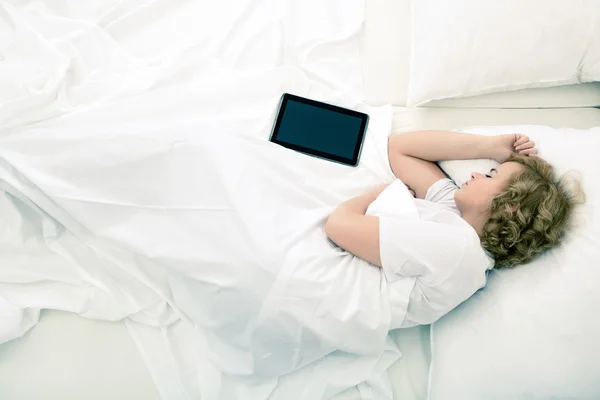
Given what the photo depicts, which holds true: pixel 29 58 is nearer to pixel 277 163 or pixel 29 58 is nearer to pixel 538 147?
pixel 277 163

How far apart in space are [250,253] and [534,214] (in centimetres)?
55

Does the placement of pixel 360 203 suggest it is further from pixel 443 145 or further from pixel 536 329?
pixel 536 329

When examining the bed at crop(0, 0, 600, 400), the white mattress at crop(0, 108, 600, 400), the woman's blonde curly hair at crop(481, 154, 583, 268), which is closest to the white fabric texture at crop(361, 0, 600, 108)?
the bed at crop(0, 0, 600, 400)

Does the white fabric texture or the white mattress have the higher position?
the white fabric texture

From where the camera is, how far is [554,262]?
890mm

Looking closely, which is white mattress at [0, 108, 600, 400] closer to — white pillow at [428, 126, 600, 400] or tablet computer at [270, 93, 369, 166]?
white pillow at [428, 126, 600, 400]

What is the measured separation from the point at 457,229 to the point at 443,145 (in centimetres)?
27

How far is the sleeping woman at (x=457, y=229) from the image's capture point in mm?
850

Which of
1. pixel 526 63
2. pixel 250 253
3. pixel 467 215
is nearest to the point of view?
pixel 250 253

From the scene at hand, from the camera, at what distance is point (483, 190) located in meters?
0.93

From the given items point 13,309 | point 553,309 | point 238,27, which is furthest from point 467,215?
point 13,309

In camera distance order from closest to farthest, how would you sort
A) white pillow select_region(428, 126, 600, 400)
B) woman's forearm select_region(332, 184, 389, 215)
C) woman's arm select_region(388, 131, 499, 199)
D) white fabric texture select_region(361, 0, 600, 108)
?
white pillow select_region(428, 126, 600, 400) < woman's forearm select_region(332, 184, 389, 215) < woman's arm select_region(388, 131, 499, 199) < white fabric texture select_region(361, 0, 600, 108)

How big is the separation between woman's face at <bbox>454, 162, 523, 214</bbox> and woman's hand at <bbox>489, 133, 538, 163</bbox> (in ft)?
0.21

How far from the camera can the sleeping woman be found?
0.85m
